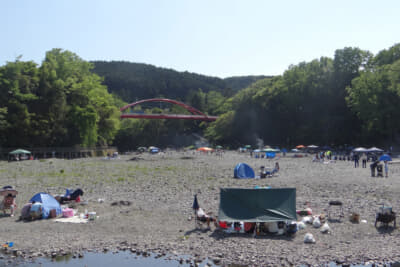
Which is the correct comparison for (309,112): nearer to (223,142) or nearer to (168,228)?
(223,142)

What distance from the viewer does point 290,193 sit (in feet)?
42.7

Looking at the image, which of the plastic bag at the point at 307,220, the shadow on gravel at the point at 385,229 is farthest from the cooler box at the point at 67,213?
the shadow on gravel at the point at 385,229

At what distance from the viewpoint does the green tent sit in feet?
41.6

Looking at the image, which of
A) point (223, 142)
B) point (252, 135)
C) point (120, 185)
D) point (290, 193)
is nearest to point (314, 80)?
point (252, 135)

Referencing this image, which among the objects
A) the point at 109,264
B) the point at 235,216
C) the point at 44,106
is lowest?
the point at 109,264

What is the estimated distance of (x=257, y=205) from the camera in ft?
42.1

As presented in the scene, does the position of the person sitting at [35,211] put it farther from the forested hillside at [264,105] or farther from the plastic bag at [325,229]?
the forested hillside at [264,105]

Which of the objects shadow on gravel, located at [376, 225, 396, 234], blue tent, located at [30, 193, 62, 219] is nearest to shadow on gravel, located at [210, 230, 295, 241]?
shadow on gravel, located at [376, 225, 396, 234]

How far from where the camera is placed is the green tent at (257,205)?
12.7 metres

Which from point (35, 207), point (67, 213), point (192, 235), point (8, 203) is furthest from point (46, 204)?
point (192, 235)

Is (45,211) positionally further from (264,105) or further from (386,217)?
(264,105)

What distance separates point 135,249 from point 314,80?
7401 centimetres

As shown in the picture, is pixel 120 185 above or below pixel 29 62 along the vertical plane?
below

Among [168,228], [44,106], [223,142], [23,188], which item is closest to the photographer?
[168,228]
